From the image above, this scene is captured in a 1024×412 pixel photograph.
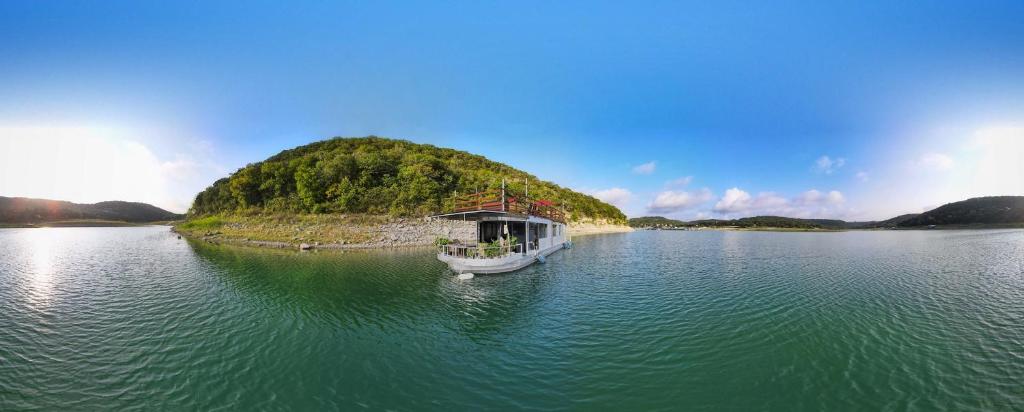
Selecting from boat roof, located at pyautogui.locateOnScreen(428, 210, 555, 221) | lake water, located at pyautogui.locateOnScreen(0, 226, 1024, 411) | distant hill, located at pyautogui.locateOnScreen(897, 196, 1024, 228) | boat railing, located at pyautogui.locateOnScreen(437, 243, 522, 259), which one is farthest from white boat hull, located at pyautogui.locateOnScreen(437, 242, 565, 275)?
distant hill, located at pyautogui.locateOnScreen(897, 196, 1024, 228)

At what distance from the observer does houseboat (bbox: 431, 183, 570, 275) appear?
23234 mm

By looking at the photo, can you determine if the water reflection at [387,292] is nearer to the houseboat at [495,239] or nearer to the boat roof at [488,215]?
the houseboat at [495,239]

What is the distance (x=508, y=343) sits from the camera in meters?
11.1

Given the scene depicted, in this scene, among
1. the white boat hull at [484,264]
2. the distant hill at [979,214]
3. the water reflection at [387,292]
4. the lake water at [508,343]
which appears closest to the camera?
the lake water at [508,343]

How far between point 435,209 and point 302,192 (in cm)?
2233

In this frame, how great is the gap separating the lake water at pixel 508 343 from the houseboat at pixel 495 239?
6.60ft

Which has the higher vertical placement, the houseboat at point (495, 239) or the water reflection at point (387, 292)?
the houseboat at point (495, 239)

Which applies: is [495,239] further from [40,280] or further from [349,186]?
[349,186]

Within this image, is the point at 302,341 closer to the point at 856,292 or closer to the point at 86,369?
the point at 86,369

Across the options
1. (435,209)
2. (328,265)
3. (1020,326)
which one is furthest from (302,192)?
(1020,326)

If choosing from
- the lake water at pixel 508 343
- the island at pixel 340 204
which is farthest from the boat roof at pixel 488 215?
the island at pixel 340 204

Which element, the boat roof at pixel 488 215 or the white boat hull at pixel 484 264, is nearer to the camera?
the white boat hull at pixel 484 264

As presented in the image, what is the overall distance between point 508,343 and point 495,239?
55.7 feet

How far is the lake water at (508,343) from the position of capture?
25.7 feet
